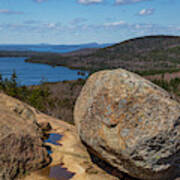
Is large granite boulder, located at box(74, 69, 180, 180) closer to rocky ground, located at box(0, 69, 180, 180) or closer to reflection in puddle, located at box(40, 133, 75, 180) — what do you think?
rocky ground, located at box(0, 69, 180, 180)

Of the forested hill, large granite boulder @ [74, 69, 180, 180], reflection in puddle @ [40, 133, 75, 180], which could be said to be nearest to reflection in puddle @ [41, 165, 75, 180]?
reflection in puddle @ [40, 133, 75, 180]

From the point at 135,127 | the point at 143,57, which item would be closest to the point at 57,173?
the point at 135,127

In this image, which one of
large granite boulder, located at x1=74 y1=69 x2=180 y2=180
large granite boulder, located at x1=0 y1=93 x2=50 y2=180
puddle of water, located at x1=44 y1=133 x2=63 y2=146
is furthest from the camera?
puddle of water, located at x1=44 y1=133 x2=63 y2=146

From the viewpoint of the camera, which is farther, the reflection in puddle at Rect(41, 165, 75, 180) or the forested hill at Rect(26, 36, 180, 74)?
the forested hill at Rect(26, 36, 180, 74)

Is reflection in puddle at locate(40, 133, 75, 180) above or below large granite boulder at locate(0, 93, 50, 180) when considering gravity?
below

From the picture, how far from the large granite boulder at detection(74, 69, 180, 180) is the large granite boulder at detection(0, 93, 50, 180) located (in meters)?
2.02

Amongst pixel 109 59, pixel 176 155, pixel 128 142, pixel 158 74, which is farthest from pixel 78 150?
pixel 109 59

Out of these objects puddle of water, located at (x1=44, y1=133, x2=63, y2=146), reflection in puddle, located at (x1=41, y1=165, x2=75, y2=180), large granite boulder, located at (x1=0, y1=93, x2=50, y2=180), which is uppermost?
large granite boulder, located at (x1=0, y1=93, x2=50, y2=180)

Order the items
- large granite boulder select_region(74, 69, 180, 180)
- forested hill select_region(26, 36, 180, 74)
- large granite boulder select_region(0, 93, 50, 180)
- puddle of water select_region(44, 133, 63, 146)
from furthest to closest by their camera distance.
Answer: forested hill select_region(26, 36, 180, 74), puddle of water select_region(44, 133, 63, 146), large granite boulder select_region(0, 93, 50, 180), large granite boulder select_region(74, 69, 180, 180)

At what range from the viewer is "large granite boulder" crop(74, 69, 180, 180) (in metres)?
7.09

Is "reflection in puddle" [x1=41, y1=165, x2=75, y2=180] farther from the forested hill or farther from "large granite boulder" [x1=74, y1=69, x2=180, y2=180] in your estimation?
the forested hill

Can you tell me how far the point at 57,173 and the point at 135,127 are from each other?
2.97 meters

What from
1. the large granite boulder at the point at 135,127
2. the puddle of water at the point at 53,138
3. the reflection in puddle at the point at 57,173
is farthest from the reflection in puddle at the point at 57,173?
the puddle of water at the point at 53,138

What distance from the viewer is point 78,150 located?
9.60 metres
